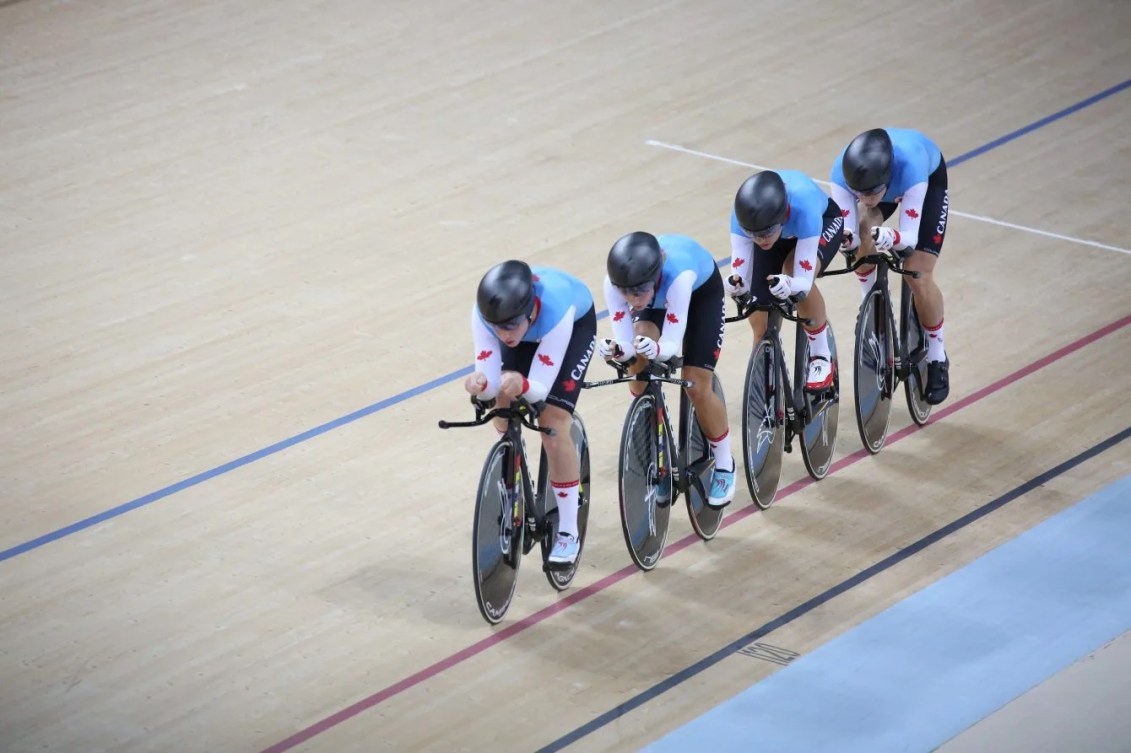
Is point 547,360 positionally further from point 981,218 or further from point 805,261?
point 981,218

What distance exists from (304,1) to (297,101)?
1798 millimetres

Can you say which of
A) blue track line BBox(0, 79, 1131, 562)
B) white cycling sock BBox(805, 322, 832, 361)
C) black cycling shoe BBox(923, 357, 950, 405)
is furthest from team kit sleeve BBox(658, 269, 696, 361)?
blue track line BBox(0, 79, 1131, 562)

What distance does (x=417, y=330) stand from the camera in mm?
7918

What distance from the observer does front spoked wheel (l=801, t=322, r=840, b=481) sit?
6.52m

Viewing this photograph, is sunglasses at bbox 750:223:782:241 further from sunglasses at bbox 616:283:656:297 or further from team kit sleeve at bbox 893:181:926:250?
team kit sleeve at bbox 893:181:926:250

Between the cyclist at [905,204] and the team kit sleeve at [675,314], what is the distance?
104 centimetres

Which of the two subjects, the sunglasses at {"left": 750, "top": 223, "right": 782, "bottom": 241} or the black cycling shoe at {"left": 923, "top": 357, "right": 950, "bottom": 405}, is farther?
the black cycling shoe at {"left": 923, "top": 357, "right": 950, "bottom": 405}

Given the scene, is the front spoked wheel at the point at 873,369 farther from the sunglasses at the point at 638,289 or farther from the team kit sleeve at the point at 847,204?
the sunglasses at the point at 638,289

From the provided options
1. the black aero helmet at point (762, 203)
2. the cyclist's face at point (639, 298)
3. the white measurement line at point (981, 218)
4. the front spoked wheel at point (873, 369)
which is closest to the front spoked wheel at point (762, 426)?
the front spoked wheel at point (873, 369)

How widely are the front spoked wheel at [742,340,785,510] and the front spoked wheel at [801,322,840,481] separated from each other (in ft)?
0.43

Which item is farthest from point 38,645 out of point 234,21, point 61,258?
point 234,21

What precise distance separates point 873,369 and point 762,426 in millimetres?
607

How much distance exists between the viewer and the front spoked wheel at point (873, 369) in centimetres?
660

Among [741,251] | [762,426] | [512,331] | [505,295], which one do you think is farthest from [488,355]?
[762,426]
